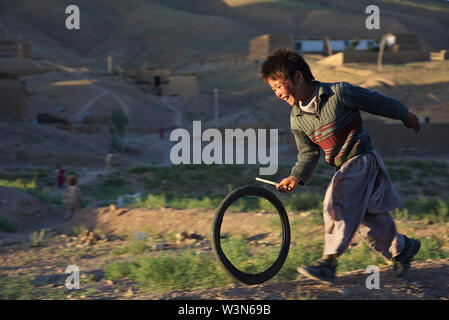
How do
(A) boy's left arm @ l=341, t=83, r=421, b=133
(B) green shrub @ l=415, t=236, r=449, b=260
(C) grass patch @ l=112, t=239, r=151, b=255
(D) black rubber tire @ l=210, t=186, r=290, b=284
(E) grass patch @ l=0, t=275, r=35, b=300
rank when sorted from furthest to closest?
(C) grass patch @ l=112, t=239, r=151, b=255
(B) green shrub @ l=415, t=236, r=449, b=260
(E) grass patch @ l=0, t=275, r=35, b=300
(D) black rubber tire @ l=210, t=186, r=290, b=284
(A) boy's left arm @ l=341, t=83, r=421, b=133

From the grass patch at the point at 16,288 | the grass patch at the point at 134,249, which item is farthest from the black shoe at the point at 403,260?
the grass patch at the point at 134,249

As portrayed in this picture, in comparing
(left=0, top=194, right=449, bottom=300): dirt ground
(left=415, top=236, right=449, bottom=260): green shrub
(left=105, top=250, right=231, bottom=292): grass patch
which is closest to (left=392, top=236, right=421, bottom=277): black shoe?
(left=0, top=194, right=449, bottom=300): dirt ground

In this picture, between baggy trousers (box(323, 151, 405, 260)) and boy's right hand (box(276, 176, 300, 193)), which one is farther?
boy's right hand (box(276, 176, 300, 193))

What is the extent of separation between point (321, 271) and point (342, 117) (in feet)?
3.16

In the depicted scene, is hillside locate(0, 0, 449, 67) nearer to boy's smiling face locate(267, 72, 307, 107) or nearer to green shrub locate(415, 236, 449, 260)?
green shrub locate(415, 236, 449, 260)

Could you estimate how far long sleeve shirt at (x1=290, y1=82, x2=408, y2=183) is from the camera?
2980 mm

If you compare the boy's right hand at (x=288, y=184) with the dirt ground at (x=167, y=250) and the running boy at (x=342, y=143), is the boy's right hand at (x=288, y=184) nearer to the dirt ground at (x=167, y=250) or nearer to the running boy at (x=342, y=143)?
the running boy at (x=342, y=143)

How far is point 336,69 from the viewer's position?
44.2m

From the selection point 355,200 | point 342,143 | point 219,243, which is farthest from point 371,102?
point 219,243

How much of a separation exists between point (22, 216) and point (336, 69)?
38769mm

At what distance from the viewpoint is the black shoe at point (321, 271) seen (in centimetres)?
310
